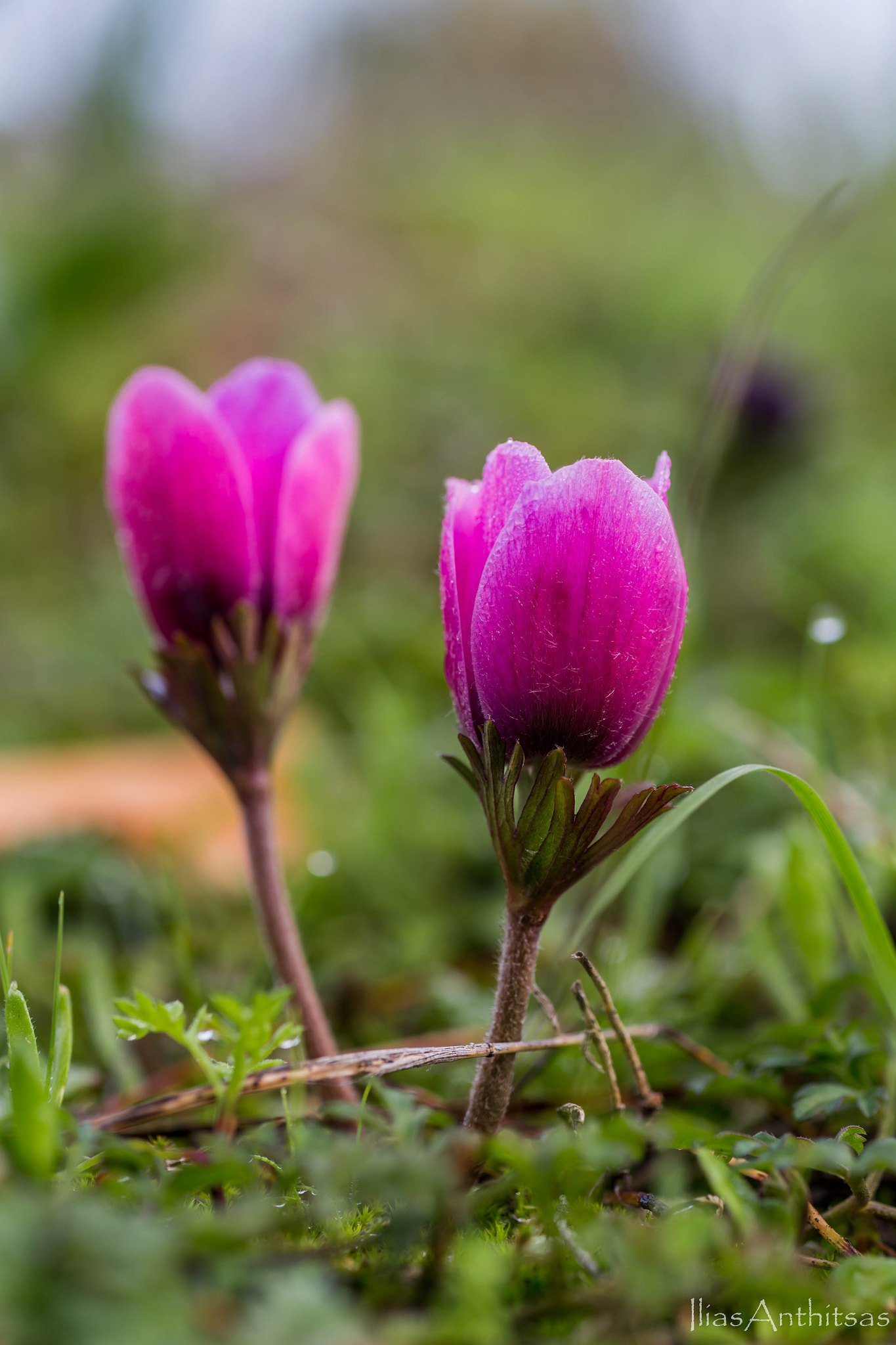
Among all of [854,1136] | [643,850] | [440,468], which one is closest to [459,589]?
[643,850]

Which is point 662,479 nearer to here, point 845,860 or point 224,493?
point 845,860

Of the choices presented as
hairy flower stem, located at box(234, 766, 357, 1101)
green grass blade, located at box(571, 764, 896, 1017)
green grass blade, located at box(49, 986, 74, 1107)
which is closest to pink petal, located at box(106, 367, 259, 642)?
hairy flower stem, located at box(234, 766, 357, 1101)

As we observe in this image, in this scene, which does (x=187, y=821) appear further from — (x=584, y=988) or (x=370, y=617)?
(x=584, y=988)

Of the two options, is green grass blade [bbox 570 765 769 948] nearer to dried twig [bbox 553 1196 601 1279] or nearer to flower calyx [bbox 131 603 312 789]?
dried twig [bbox 553 1196 601 1279]

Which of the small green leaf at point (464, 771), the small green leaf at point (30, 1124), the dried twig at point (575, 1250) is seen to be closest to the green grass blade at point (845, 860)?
the small green leaf at point (464, 771)

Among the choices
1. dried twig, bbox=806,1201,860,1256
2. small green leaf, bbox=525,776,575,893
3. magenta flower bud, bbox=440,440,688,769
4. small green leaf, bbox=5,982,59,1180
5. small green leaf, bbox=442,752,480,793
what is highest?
magenta flower bud, bbox=440,440,688,769

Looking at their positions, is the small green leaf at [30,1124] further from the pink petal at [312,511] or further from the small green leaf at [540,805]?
the pink petal at [312,511]

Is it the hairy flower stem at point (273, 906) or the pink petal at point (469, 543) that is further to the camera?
the hairy flower stem at point (273, 906)
